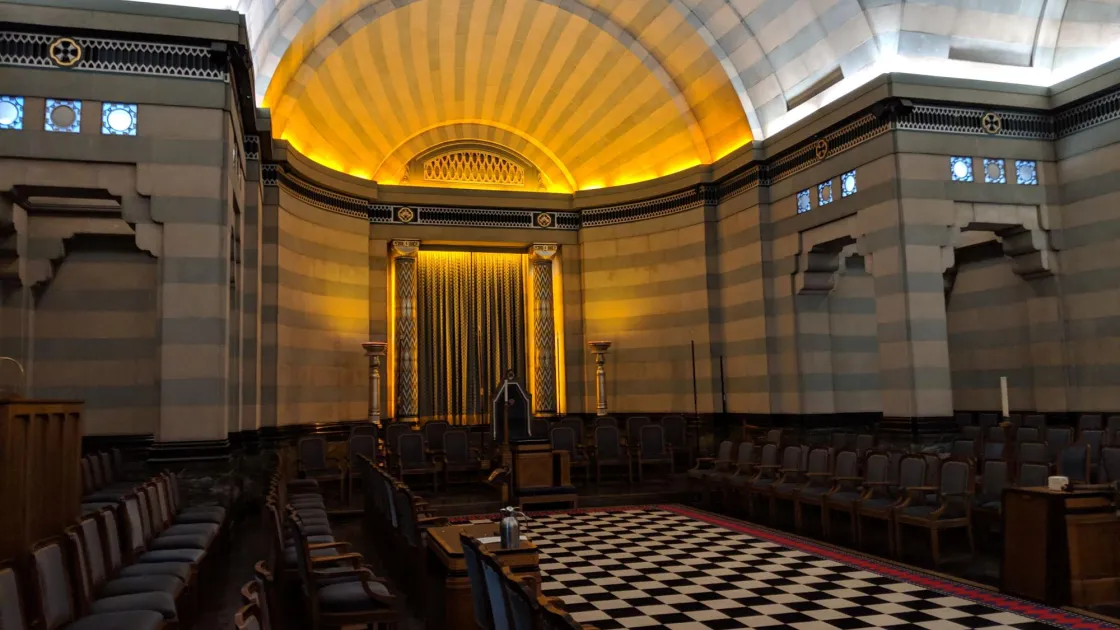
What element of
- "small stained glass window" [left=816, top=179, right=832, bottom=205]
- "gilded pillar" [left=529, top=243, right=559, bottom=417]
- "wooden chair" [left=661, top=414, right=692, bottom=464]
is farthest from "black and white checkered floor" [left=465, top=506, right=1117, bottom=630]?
"gilded pillar" [left=529, top=243, right=559, bottom=417]

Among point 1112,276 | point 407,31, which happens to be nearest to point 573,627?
point 1112,276

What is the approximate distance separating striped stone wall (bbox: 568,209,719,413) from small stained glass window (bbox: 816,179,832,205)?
9.28 ft

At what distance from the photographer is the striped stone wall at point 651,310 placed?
1515 cm

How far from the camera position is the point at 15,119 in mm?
7871

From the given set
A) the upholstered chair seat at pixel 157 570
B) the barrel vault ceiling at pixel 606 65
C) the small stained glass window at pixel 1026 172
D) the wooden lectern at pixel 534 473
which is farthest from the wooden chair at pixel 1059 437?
the upholstered chair seat at pixel 157 570

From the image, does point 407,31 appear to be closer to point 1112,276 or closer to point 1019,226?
point 1019,226

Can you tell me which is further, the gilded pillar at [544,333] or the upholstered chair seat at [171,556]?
the gilded pillar at [544,333]

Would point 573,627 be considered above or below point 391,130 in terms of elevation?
below

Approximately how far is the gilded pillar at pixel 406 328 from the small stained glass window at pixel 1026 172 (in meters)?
10.3

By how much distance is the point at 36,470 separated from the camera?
509cm

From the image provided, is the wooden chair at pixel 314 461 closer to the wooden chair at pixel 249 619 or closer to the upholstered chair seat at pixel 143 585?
the upholstered chair seat at pixel 143 585

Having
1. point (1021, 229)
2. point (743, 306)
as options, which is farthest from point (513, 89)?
point (1021, 229)

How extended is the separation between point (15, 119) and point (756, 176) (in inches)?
→ 408

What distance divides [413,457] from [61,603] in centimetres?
863
